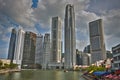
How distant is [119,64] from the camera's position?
65.2m

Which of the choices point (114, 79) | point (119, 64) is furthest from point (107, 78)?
point (119, 64)

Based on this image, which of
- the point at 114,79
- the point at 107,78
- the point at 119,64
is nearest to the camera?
the point at 114,79

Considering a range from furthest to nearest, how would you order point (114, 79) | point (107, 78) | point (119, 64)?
point (119, 64), point (107, 78), point (114, 79)

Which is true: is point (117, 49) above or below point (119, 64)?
above

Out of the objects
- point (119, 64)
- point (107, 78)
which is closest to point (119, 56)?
point (119, 64)

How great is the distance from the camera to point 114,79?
130ft

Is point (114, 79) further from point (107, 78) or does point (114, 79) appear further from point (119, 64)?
point (119, 64)

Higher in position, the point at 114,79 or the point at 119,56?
the point at 119,56

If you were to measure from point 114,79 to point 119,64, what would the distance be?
1119 inches

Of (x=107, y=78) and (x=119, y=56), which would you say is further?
(x=119, y=56)

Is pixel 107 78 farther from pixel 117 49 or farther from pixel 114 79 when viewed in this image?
pixel 117 49

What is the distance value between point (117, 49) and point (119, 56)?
4728mm

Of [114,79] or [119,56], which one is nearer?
[114,79]

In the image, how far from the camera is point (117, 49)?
6900 centimetres
